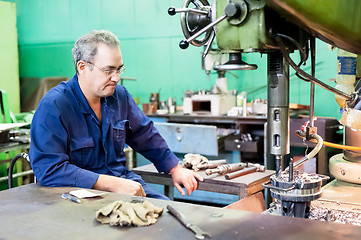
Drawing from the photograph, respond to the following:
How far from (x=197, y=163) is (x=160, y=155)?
200mm

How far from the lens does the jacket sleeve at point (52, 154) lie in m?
1.83

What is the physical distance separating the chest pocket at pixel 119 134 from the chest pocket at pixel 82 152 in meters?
0.15

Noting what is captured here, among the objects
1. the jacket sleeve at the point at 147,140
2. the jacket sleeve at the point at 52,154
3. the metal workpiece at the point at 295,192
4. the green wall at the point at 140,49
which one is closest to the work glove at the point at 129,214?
the metal workpiece at the point at 295,192

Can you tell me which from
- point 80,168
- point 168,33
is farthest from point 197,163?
point 168,33

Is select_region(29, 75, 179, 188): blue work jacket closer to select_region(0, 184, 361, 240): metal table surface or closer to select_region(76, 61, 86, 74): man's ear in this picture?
select_region(76, 61, 86, 74): man's ear

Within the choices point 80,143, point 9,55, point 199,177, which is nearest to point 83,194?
point 80,143

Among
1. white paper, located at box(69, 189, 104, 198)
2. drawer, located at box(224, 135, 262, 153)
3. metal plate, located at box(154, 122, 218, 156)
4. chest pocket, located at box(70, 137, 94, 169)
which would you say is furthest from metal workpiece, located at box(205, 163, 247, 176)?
drawer, located at box(224, 135, 262, 153)

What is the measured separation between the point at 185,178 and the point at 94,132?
490 mm

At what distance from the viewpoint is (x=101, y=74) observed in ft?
7.00

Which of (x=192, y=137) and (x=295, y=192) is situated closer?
(x=295, y=192)

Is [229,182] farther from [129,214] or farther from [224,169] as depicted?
[129,214]

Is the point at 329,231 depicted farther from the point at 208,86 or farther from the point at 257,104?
the point at 208,86

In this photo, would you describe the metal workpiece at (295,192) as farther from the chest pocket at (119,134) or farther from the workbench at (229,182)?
the chest pocket at (119,134)

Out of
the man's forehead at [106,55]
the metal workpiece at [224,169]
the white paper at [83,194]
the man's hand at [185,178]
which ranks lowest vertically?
the man's hand at [185,178]
